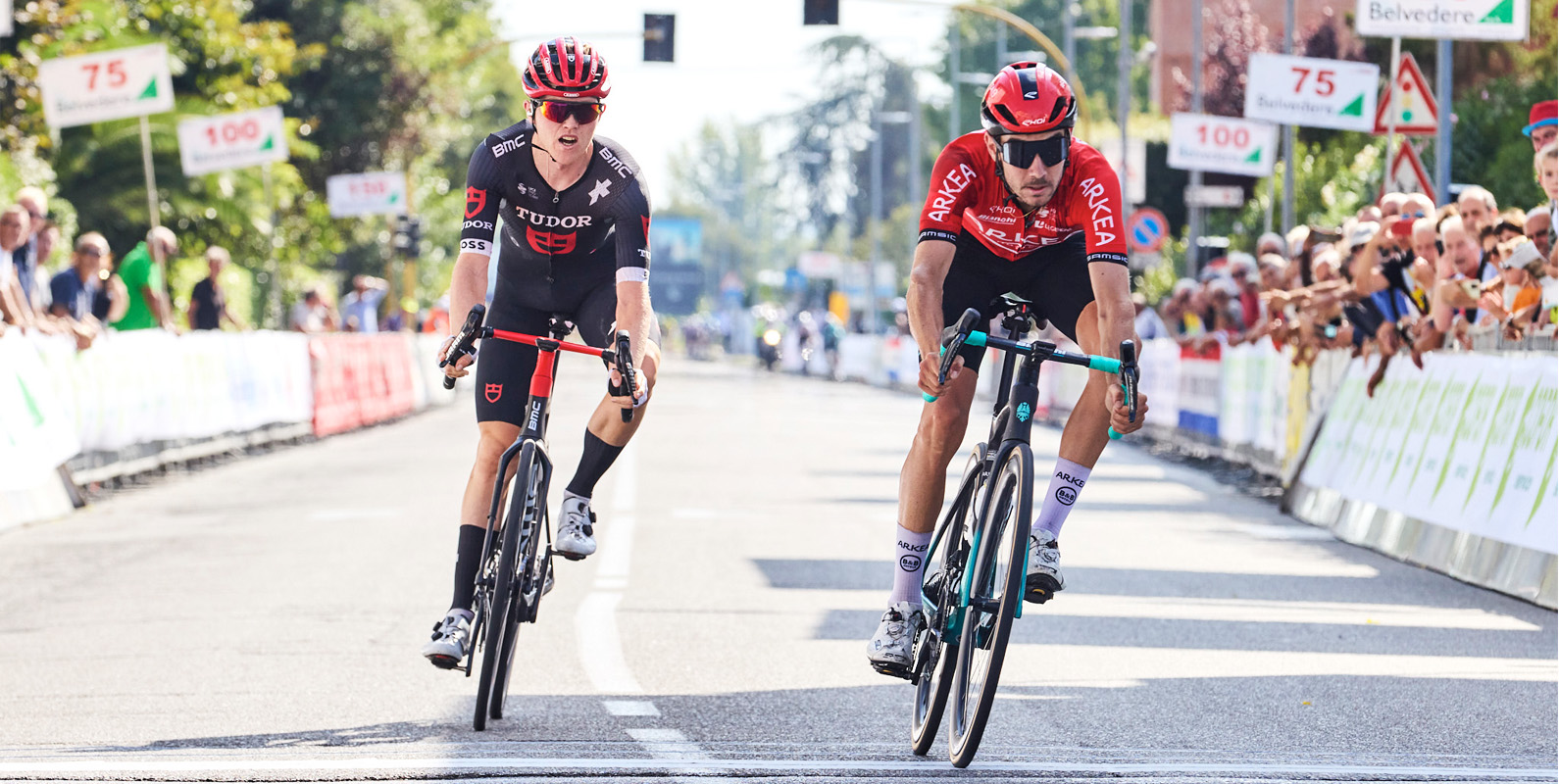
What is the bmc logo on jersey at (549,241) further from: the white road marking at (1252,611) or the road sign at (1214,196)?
the road sign at (1214,196)

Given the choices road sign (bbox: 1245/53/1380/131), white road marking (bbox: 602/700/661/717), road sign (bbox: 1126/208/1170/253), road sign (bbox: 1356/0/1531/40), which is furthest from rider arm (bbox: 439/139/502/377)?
road sign (bbox: 1126/208/1170/253)

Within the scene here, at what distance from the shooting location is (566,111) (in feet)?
23.4

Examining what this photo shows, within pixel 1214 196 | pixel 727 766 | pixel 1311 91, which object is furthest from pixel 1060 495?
pixel 1214 196

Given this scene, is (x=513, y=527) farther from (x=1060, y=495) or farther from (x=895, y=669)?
(x=1060, y=495)

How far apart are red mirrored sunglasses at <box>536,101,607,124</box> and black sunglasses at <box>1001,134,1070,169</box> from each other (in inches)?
52.8

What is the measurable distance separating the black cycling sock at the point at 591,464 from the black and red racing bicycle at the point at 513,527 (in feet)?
0.55

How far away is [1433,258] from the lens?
14273mm

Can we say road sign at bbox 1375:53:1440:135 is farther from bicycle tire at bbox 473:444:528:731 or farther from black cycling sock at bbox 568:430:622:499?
bicycle tire at bbox 473:444:528:731

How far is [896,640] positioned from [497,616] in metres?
1.19

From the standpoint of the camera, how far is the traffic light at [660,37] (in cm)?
3466

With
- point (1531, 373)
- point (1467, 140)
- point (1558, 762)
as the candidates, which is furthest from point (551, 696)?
point (1467, 140)

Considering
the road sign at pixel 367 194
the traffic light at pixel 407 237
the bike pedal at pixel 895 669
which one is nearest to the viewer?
the bike pedal at pixel 895 669

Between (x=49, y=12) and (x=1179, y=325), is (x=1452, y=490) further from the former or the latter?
(x=49, y=12)

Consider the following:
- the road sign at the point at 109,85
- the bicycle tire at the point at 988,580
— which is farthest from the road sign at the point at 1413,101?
the bicycle tire at the point at 988,580
